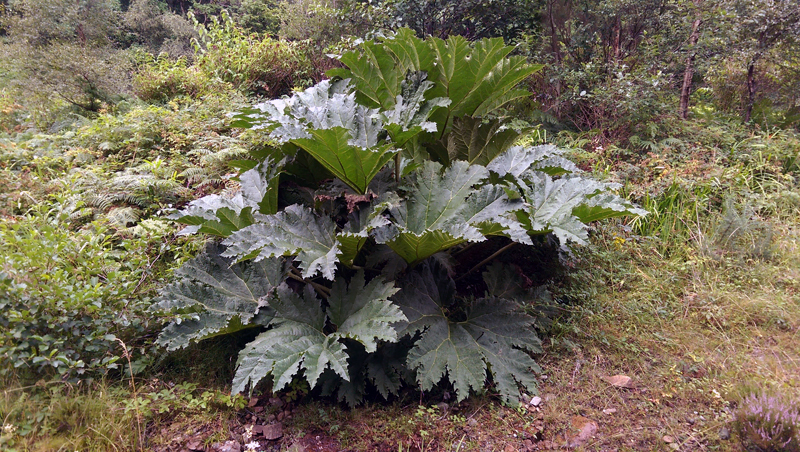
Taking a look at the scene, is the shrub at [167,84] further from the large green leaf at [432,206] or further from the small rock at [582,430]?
the small rock at [582,430]

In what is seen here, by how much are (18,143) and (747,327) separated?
6221mm

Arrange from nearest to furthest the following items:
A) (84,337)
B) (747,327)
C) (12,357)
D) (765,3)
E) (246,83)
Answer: (12,357), (84,337), (747,327), (765,3), (246,83)

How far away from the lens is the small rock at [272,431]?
1632mm

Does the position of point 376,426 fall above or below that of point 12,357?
below

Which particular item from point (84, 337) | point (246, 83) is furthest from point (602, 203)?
point (246, 83)

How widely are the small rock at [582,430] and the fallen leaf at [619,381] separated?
0.30 metres

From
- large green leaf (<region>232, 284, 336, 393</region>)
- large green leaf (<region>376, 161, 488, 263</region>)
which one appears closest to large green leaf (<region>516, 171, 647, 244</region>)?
large green leaf (<region>376, 161, 488, 263</region>)

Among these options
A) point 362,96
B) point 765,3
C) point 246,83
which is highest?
point 765,3

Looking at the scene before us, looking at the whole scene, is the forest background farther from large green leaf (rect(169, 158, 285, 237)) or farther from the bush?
large green leaf (rect(169, 158, 285, 237))

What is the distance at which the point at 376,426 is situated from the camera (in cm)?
171

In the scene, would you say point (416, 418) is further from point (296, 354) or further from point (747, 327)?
point (747, 327)

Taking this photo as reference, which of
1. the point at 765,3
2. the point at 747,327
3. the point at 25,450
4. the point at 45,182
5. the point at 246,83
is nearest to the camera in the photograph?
the point at 25,450

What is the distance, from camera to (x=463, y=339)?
1.87 metres

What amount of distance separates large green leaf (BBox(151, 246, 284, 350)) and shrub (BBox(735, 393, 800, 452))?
6.39 ft
